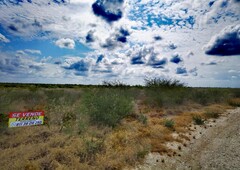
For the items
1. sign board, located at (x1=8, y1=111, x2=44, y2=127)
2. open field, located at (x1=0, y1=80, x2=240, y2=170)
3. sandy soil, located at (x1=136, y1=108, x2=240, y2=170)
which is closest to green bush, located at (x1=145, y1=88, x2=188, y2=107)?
open field, located at (x1=0, y1=80, x2=240, y2=170)

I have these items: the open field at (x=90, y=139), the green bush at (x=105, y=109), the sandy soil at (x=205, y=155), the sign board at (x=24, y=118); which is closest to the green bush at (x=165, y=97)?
the open field at (x=90, y=139)

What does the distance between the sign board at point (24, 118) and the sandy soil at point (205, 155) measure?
10.8 ft

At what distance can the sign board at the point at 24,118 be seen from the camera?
5.09 meters

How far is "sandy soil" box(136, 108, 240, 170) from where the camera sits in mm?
5938

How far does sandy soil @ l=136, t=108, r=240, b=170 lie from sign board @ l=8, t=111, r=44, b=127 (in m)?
3.29

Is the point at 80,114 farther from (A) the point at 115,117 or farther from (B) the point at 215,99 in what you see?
(B) the point at 215,99

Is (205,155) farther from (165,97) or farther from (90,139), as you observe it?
(165,97)

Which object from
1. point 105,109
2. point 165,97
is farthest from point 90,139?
point 165,97

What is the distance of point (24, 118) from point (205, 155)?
19.5ft

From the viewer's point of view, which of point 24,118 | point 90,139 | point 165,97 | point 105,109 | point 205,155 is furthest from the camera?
point 165,97

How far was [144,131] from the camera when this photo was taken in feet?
30.5

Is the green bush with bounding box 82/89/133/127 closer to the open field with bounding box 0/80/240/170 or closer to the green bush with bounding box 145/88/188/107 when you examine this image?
the open field with bounding box 0/80/240/170

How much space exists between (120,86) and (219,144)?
1596 cm

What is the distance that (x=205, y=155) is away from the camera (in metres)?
6.80
